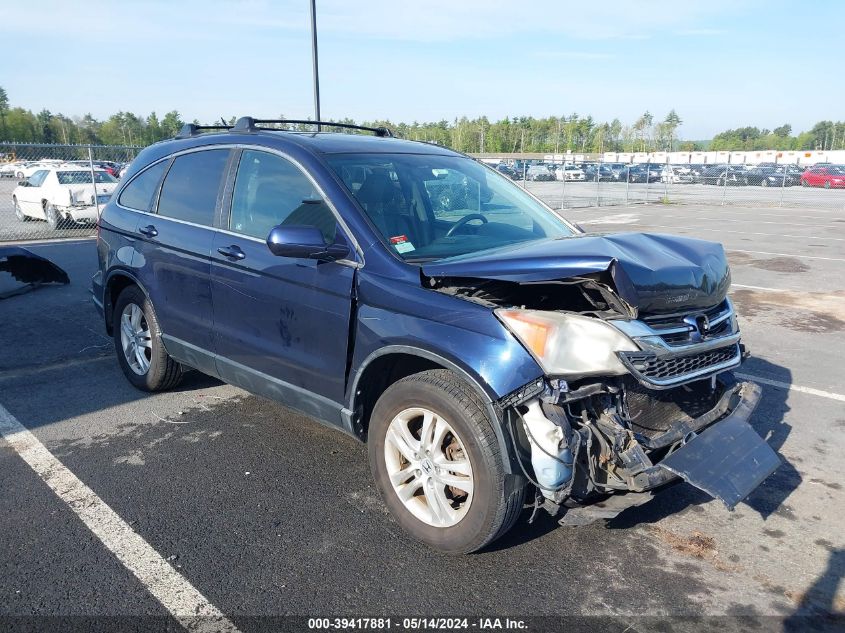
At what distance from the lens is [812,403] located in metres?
5.09

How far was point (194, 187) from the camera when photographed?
4.52 metres

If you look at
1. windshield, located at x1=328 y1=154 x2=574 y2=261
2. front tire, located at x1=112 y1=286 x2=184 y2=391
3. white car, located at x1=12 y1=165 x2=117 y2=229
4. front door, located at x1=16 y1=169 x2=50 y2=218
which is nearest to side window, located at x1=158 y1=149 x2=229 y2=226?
front tire, located at x1=112 y1=286 x2=184 y2=391

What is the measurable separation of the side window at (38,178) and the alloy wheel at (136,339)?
522 inches

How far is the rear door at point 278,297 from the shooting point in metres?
3.53

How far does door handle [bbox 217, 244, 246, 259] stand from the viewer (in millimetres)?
3970

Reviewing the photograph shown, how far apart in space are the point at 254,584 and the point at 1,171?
39.3 meters

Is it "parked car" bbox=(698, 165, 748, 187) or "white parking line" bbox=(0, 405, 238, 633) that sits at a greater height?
"parked car" bbox=(698, 165, 748, 187)

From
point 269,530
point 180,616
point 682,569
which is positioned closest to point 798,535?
point 682,569

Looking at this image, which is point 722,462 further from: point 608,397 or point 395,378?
point 395,378

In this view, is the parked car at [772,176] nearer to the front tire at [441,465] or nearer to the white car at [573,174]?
the white car at [573,174]

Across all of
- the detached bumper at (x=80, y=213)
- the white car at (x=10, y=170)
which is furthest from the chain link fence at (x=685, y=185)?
the white car at (x=10, y=170)

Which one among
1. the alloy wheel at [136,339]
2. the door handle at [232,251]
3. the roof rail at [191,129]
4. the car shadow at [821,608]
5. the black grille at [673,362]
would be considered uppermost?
the roof rail at [191,129]

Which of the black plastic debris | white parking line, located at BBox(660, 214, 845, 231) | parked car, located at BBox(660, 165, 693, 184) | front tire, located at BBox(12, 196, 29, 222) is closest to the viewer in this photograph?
the black plastic debris

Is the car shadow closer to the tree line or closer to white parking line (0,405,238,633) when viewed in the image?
white parking line (0,405,238,633)
